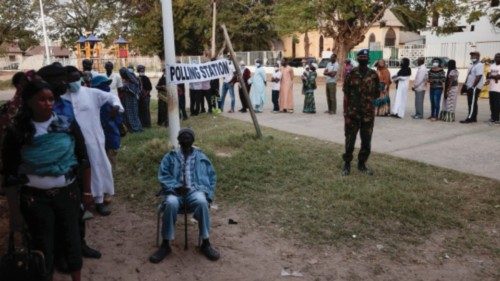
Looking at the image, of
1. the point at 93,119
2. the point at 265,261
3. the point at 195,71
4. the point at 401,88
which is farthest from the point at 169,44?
the point at 401,88

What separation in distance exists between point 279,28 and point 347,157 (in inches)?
812

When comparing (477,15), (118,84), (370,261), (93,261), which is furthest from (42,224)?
(477,15)

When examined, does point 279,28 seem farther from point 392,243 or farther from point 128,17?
point 392,243

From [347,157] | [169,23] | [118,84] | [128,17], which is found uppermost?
[128,17]

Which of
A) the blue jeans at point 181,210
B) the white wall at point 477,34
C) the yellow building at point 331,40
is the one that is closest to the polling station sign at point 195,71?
the blue jeans at point 181,210

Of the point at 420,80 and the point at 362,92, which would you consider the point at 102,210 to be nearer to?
the point at 362,92

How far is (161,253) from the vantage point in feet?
14.6

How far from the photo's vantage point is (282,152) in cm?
796

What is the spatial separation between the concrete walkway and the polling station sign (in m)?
3.15

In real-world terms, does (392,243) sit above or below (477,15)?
below

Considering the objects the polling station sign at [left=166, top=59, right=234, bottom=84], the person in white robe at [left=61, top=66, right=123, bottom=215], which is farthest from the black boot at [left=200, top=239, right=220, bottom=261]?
the polling station sign at [left=166, top=59, right=234, bottom=84]

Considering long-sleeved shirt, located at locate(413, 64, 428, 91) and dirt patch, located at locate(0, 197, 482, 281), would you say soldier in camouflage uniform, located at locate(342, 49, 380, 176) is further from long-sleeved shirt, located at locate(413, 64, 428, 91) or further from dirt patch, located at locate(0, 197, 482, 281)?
long-sleeved shirt, located at locate(413, 64, 428, 91)

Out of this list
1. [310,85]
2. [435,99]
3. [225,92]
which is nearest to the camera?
[435,99]

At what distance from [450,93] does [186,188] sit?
894cm
